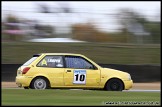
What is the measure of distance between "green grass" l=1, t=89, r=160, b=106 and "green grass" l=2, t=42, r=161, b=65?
1397 centimetres

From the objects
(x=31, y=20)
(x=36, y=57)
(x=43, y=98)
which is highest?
(x=31, y=20)

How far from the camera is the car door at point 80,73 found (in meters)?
16.7

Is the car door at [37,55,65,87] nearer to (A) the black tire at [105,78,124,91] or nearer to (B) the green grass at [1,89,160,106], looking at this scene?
(A) the black tire at [105,78,124,91]

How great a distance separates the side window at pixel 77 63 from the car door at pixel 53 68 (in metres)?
0.24

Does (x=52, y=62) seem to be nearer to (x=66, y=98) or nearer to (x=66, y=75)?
(x=66, y=75)

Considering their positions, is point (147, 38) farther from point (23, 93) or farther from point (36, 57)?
point (23, 93)

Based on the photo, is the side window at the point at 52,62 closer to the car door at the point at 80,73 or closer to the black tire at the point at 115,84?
the car door at the point at 80,73

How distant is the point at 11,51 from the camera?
2847 cm

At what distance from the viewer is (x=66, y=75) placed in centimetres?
1664

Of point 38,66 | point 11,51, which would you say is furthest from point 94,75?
point 11,51

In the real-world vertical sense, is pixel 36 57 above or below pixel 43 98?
above

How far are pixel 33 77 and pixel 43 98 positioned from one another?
11.8 feet

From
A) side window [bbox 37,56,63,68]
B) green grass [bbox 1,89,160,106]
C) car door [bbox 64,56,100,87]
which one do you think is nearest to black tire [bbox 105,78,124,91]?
car door [bbox 64,56,100,87]

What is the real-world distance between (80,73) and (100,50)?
13.6 m
